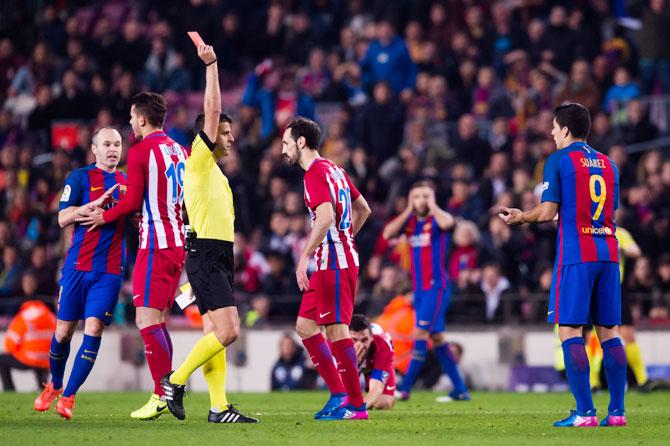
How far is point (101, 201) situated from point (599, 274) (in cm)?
400

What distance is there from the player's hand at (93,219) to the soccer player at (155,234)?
165 millimetres

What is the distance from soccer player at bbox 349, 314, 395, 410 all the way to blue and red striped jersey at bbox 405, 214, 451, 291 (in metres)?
2.34

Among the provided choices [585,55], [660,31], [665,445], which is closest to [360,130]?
[585,55]

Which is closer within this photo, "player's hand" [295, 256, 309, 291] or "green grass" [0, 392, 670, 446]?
"green grass" [0, 392, 670, 446]

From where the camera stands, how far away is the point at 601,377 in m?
16.4

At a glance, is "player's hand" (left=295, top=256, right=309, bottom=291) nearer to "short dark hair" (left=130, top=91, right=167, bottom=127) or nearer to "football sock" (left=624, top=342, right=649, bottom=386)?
"short dark hair" (left=130, top=91, right=167, bottom=127)

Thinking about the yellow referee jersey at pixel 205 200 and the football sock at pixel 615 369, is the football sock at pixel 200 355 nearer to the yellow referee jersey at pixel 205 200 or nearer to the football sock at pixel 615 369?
the yellow referee jersey at pixel 205 200

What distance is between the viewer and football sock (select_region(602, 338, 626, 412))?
9.56 m

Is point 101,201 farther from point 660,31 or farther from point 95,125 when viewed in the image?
point 95,125

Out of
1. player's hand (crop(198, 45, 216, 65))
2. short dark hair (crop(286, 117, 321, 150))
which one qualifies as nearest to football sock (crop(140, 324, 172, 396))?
short dark hair (crop(286, 117, 321, 150))

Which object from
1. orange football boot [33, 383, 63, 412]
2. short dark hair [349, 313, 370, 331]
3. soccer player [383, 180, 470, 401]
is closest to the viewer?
orange football boot [33, 383, 63, 412]

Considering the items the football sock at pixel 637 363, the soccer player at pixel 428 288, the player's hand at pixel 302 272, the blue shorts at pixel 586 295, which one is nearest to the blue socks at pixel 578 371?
the blue shorts at pixel 586 295

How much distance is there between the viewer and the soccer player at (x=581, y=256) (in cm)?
946

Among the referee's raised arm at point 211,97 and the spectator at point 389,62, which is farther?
the spectator at point 389,62
